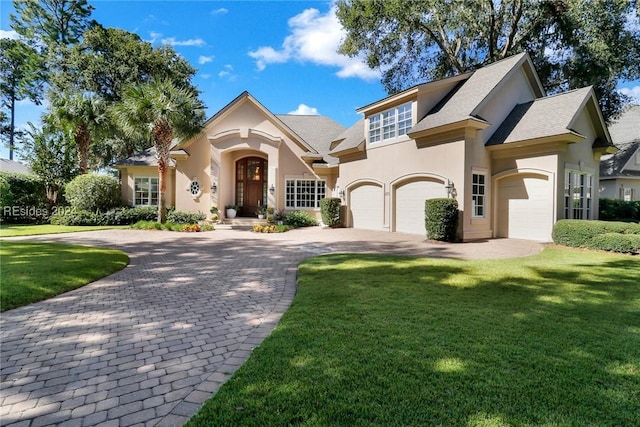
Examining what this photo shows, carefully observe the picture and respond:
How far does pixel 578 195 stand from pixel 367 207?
929 centimetres

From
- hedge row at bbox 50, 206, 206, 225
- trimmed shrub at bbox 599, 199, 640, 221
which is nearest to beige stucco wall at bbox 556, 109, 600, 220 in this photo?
trimmed shrub at bbox 599, 199, 640, 221

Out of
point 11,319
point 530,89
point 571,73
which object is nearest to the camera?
point 11,319

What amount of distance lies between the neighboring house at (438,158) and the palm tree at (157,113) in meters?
2.54

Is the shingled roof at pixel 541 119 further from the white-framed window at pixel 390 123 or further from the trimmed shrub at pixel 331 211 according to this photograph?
the trimmed shrub at pixel 331 211

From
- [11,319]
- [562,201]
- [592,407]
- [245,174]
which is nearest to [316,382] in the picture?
[592,407]

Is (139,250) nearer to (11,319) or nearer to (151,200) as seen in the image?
(11,319)

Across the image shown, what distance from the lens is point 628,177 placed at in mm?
21578

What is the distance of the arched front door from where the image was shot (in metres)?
21.8

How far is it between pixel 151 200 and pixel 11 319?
1817cm

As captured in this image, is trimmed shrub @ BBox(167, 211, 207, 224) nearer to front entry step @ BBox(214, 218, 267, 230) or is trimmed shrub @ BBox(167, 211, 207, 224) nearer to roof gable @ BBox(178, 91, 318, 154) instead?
front entry step @ BBox(214, 218, 267, 230)

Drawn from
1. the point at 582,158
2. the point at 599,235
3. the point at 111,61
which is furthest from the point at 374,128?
the point at 111,61

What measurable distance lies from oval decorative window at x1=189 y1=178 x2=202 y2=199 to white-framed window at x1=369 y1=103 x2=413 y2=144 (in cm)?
1080

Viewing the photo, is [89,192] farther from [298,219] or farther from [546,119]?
[546,119]

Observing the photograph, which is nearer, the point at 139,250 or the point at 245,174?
the point at 139,250
